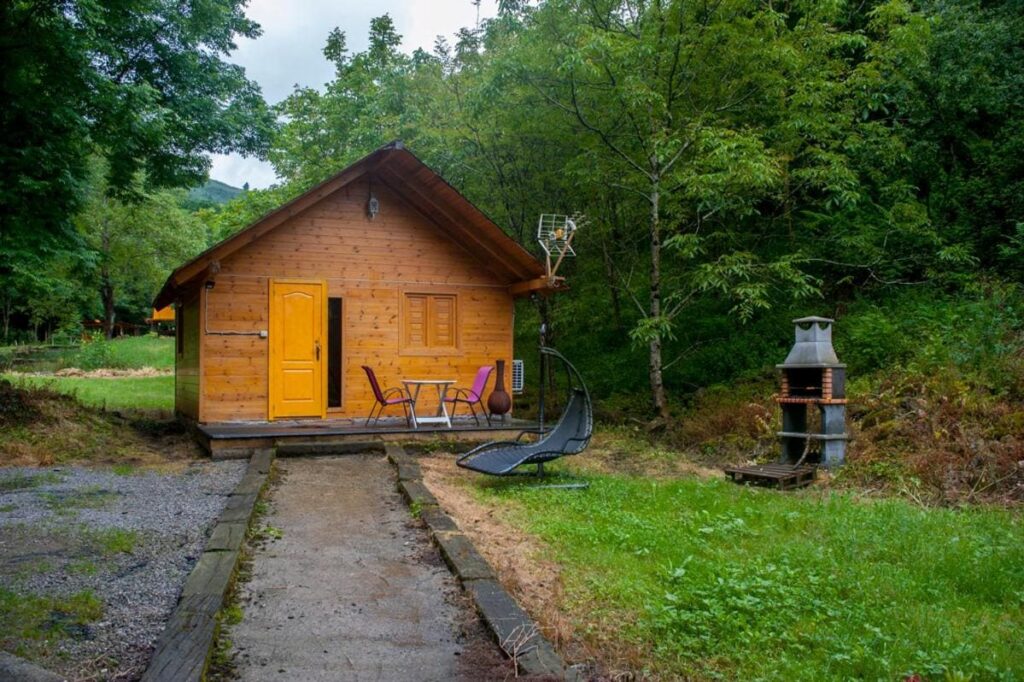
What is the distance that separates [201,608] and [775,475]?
221 inches

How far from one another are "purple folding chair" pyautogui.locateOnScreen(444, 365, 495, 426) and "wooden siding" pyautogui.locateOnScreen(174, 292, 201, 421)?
3644 millimetres

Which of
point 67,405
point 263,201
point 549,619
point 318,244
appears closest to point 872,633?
point 549,619

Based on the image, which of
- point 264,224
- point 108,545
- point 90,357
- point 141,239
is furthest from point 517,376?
point 141,239

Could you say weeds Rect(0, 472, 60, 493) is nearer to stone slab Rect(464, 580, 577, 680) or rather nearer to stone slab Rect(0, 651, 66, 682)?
stone slab Rect(0, 651, 66, 682)

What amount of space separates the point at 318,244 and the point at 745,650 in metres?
9.00

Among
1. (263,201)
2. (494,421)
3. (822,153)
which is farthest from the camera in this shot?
(263,201)

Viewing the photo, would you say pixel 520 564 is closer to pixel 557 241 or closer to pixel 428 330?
pixel 428 330

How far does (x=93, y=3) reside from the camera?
837cm

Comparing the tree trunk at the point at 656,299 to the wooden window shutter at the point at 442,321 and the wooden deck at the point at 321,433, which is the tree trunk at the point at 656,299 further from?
the wooden window shutter at the point at 442,321

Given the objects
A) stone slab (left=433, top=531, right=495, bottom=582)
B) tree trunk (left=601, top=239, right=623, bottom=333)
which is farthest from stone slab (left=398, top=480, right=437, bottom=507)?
tree trunk (left=601, top=239, right=623, bottom=333)

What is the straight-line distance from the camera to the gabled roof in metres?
9.99

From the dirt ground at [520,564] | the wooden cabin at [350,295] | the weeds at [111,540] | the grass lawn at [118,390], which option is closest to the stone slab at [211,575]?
the weeds at [111,540]

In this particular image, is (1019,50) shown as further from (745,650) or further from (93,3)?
(93,3)

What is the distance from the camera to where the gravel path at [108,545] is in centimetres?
328
